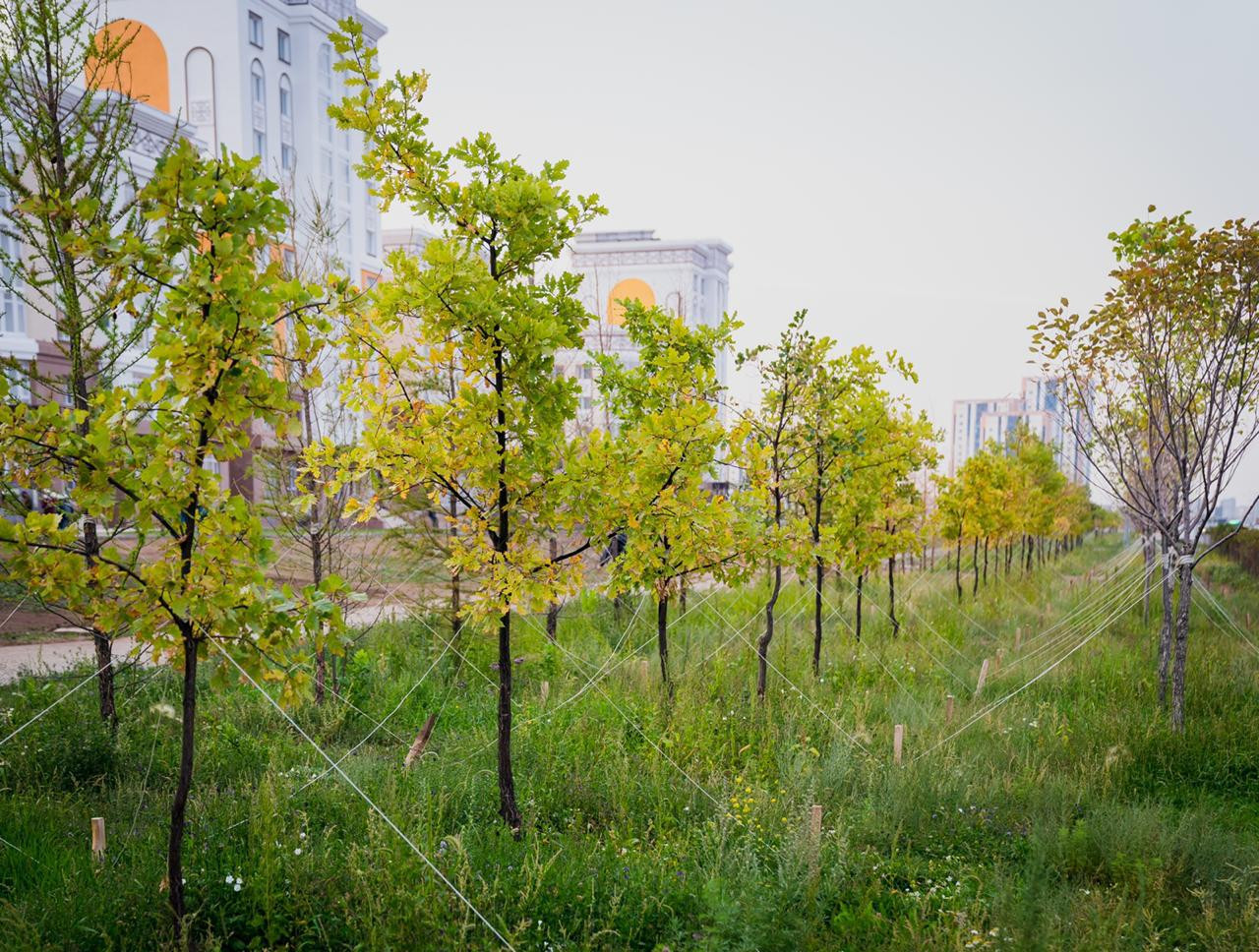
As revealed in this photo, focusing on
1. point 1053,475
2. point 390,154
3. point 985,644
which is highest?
point 390,154

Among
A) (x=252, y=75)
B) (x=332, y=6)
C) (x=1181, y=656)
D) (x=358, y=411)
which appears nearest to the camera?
(x=358, y=411)

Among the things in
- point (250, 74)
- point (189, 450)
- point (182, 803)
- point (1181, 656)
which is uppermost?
point (250, 74)

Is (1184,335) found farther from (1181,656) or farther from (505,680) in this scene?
(505,680)

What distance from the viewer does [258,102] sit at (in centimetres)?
3353

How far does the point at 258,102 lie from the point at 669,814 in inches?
1433

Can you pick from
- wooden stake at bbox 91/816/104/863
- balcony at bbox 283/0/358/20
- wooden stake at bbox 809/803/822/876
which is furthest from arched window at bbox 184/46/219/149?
wooden stake at bbox 809/803/822/876

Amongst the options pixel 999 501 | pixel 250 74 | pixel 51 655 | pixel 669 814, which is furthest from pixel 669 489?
pixel 250 74

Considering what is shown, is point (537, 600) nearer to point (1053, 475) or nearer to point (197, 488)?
point (197, 488)

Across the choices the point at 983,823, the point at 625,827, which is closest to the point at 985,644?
the point at 983,823

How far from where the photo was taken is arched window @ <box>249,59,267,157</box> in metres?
33.2

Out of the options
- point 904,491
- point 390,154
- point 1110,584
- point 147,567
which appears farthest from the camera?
point 1110,584

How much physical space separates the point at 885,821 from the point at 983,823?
0.69 metres

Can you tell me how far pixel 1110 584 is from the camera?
1390cm

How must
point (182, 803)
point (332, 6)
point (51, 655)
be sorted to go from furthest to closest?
point (332, 6) → point (51, 655) → point (182, 803)
